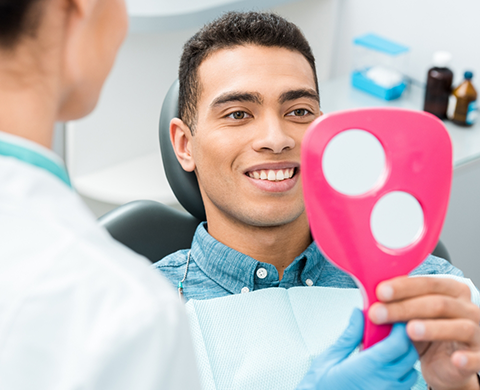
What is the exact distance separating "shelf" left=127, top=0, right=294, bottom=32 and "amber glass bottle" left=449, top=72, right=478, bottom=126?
89 centimetres

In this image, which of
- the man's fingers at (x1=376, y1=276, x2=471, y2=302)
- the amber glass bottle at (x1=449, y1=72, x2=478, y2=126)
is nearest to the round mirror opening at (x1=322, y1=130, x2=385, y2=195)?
the man's fingers at (x1=376, y1=276, x2=471, y2=302)

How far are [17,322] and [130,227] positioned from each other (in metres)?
0.91

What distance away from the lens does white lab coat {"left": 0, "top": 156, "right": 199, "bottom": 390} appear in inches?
19.1

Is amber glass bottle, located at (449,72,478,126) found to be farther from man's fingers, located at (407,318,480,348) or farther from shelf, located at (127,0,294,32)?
man's fingers, located at (407,318,480,348)

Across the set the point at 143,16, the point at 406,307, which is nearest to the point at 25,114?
the point at 406,307

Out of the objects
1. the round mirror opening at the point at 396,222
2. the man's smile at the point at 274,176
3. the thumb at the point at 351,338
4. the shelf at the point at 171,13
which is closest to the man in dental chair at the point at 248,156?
the man's smile at the point at 274,176

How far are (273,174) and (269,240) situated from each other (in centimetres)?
15

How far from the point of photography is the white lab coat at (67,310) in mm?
485

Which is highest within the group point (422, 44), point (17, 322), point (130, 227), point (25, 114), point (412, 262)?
point (25, 114)

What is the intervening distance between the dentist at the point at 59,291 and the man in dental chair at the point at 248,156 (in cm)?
69

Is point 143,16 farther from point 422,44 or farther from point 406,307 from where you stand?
point 406,307

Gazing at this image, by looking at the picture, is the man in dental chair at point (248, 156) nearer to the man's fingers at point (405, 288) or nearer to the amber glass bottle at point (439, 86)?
the man's fingers at point (405, 288)

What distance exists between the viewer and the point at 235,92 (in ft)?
4.13

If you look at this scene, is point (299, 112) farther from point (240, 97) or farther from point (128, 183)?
point (128, 183)
